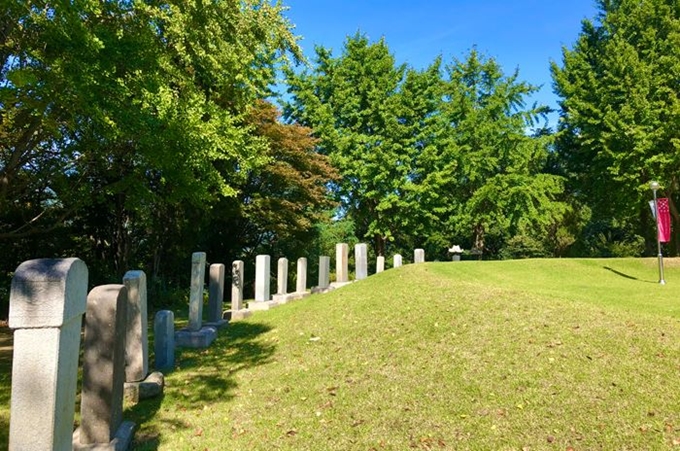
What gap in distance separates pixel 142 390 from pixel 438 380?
370cm

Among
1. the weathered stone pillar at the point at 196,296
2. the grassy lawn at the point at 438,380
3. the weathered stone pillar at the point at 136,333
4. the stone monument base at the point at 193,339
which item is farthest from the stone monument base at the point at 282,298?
the weathered stone pillar at the point at 136,333

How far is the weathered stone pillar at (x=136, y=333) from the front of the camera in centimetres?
632

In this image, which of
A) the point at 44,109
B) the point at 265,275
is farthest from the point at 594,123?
the point at 44,109

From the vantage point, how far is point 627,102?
2259 centimetres

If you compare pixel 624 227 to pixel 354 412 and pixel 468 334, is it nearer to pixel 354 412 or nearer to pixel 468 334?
pixel 468 334

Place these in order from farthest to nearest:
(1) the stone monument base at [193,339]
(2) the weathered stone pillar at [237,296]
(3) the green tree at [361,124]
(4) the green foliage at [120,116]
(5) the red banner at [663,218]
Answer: (3) the green tree at [361,124] → (5) the red banner at [663,218] → (2) the weathered stone pillar at [237,296] → (1) the stone monument base at [193,339] → (4) the green foliage at [120,116]

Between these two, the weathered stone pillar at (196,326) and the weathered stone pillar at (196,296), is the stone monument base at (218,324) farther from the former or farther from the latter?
the weathered stone pillar at (196,296)

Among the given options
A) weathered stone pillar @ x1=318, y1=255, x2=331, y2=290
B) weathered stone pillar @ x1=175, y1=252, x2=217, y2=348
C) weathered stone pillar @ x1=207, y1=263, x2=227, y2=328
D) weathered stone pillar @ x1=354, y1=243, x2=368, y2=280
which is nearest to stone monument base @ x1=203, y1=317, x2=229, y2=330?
weathered stone pillar @ x1=207, y1=263, x2=227, y2=328

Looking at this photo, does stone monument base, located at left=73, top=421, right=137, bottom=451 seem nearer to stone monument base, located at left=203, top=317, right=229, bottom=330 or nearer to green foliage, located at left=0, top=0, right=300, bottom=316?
green foliage, located at left=0, top=0, right=300, bottom=316

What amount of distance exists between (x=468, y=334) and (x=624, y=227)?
1416 inches

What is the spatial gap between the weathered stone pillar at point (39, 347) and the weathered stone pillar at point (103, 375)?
1.10 m

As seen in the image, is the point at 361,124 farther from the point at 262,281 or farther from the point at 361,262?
the point at 262,281

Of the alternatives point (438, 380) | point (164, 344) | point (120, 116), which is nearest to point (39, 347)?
point (438, 380)

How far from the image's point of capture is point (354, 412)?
5176 mm
